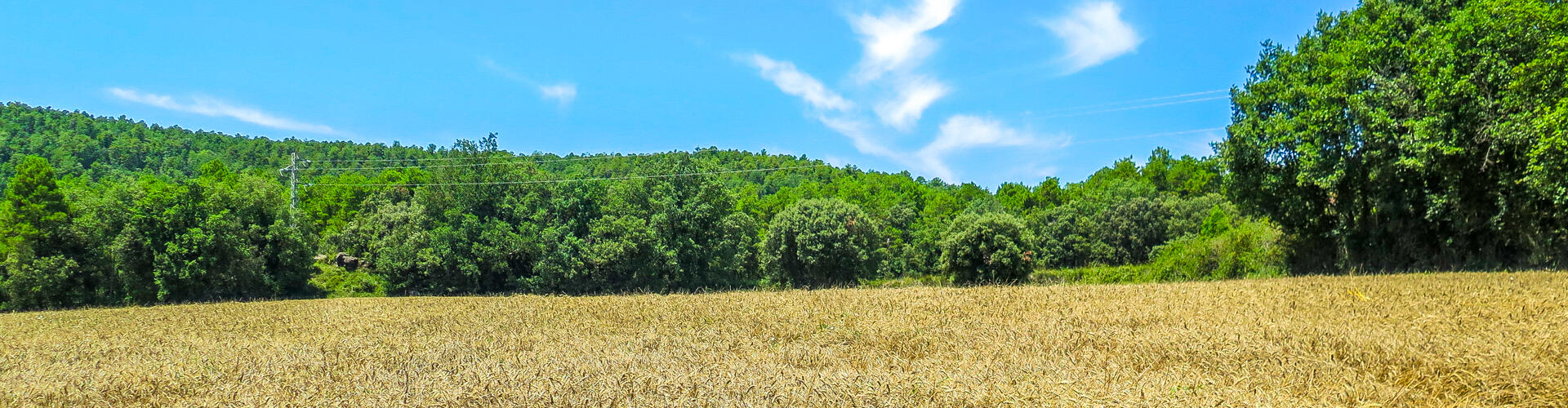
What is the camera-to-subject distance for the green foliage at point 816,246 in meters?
50.4

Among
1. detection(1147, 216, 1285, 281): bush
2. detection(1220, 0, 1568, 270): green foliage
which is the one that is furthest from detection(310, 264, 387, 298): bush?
detection(1220, 0, 1568, 270): green foliage

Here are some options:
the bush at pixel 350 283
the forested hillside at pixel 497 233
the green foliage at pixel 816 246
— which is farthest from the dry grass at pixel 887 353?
the bush at pixel 350 283

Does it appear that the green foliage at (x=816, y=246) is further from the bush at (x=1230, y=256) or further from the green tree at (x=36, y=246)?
the green tree at (x=36, y=246)

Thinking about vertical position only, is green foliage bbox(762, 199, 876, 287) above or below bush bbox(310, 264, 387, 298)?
above

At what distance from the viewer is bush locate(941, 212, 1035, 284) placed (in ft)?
161

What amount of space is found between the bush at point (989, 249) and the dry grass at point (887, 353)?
133ft

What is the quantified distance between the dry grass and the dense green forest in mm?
10352

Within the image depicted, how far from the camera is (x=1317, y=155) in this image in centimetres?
2022

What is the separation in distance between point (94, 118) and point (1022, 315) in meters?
154

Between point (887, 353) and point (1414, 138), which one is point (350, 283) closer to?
point (887, 353)

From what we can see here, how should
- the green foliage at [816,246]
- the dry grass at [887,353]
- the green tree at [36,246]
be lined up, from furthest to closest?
the green foliage at [816,246]
the green tree at [36,246]
the dry grass at [887,353]

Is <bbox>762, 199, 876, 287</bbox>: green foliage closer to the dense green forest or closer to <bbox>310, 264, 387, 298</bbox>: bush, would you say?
the dense green forest

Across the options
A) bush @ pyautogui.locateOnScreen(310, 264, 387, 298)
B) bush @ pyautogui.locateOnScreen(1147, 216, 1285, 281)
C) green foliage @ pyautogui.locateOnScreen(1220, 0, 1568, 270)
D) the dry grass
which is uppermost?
green foliage @ pyautogui.locateOnScreen(1220, 0, 1568, 270)

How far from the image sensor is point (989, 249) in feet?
162
